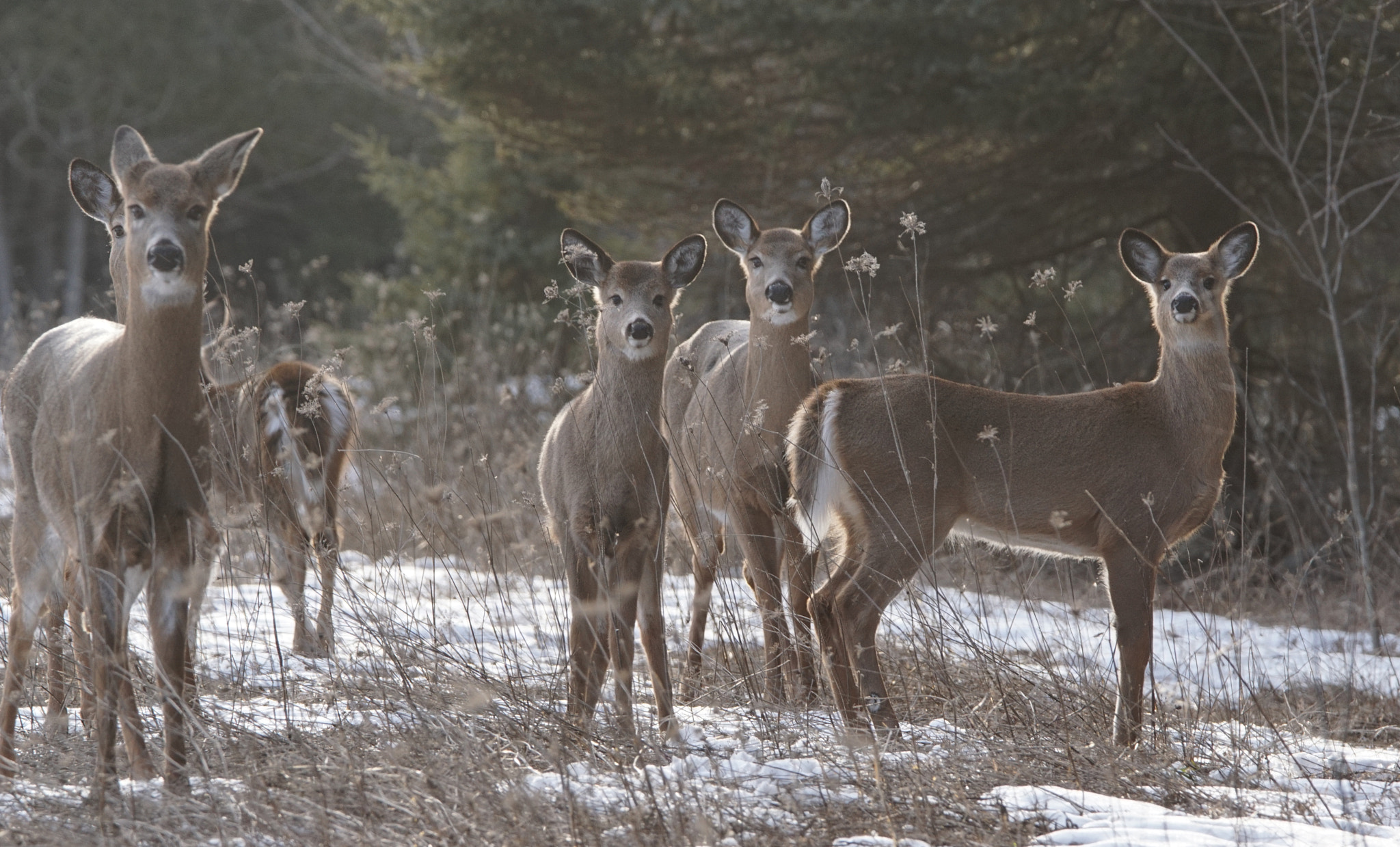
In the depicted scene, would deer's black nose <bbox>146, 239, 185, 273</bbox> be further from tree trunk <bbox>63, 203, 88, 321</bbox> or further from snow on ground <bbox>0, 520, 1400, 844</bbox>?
tree trunk <bbox>63, 203, 88, 321</bbox>

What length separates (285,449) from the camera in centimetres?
620

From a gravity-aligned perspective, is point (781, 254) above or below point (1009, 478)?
above

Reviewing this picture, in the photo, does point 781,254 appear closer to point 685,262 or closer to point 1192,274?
point 685,262

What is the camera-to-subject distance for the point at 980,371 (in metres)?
10.0

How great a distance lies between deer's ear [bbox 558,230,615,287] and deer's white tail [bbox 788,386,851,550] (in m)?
0.98

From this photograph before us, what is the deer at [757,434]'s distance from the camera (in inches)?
220

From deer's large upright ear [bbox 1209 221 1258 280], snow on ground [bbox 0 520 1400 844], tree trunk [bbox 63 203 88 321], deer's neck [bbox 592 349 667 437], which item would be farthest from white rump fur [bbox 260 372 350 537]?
tree trunk [bbox 63 203 88 321]

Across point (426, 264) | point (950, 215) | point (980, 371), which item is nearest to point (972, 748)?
point (980, 371)

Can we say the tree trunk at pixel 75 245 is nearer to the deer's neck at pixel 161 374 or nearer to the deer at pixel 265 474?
the deer at pixel 265 474

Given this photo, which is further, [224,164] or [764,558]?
[764,558]

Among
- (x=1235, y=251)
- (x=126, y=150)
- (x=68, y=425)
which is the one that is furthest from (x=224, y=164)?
(x=1235, y=251)

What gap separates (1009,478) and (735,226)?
73.3 inches

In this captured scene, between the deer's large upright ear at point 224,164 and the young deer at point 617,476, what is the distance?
4.54ft

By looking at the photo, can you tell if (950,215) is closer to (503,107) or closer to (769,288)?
(503,107)
